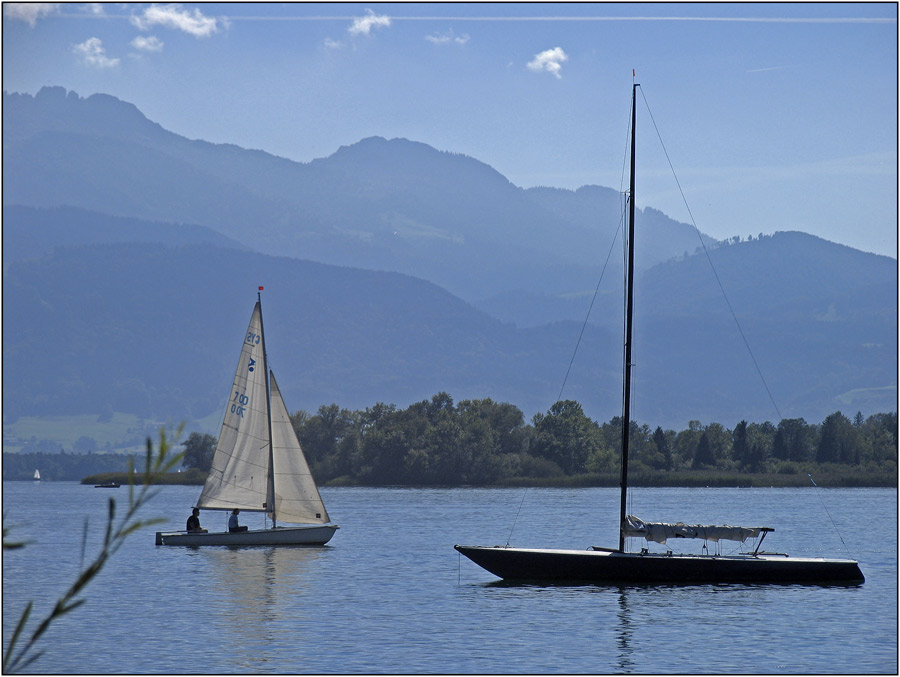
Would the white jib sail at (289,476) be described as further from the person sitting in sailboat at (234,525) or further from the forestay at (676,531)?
the forestay at (676,531)

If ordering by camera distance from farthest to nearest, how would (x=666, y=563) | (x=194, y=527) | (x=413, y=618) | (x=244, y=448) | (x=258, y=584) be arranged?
(x=194, y=527) < (x=244, y=448) < (x=258, y=584) < (x=666, y=563) < (x=413, y=618)

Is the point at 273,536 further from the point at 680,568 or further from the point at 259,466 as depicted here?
the point at 680,568

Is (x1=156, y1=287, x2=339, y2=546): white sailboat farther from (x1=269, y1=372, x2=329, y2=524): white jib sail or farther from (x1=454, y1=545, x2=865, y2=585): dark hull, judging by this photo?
(x1=454, y1=545, x2=865, y2=585): dark hull

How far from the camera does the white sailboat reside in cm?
5969

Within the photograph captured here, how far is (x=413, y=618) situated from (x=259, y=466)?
22.9 meters

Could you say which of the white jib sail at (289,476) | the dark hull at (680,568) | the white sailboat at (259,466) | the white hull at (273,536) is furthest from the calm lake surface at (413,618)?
the white jib sail at (289,476)

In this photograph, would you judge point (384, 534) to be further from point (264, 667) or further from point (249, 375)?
point (264, 667)

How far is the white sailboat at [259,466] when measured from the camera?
59.7 meters

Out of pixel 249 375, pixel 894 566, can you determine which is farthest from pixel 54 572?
pixel 894 566

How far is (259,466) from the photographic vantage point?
59750 millimetres

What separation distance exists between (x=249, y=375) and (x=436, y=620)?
26033 mm

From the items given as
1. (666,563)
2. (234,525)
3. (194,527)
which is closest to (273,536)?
(234,525)

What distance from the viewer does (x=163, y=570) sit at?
55.7 m

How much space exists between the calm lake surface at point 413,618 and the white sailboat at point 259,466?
4.00ft
